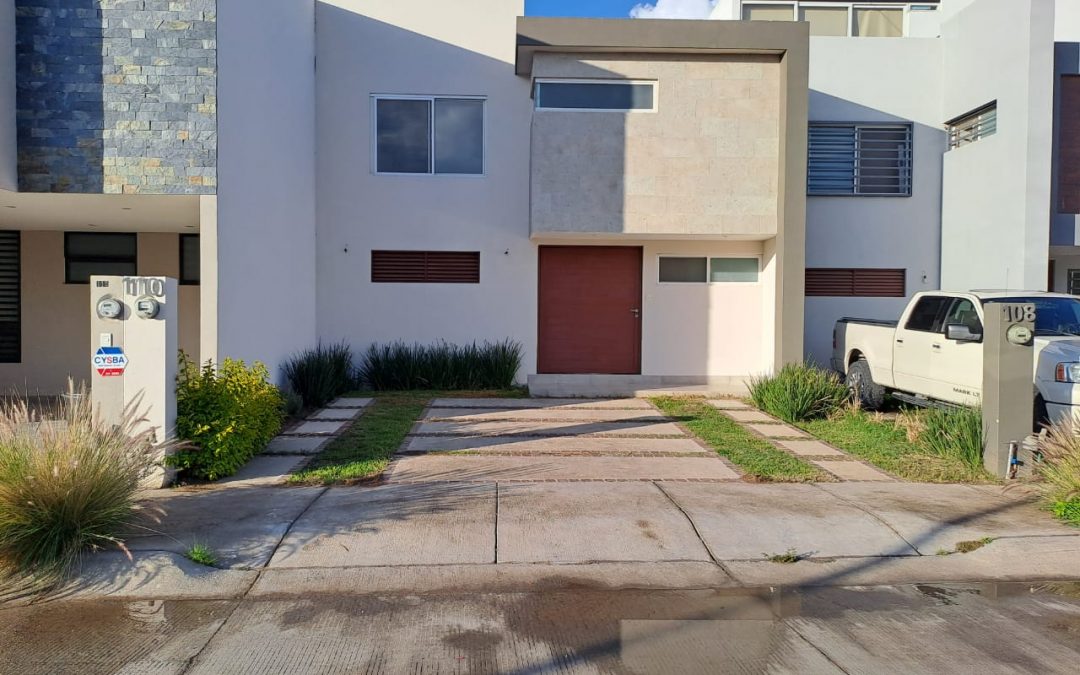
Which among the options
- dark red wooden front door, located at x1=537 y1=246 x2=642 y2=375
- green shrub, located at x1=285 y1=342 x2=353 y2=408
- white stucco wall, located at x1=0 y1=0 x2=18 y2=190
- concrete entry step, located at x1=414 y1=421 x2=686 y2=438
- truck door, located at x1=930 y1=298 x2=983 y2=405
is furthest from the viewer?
dark red wooden front door, located at x1=537 y1=246 x2=642 y2=375

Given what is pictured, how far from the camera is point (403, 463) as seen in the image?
861 centimetres

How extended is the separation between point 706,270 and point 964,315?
5368mm

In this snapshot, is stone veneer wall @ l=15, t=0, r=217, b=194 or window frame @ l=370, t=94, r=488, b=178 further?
window frame @ l=370, t=94, r=488, b=178

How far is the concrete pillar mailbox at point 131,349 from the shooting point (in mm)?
7516

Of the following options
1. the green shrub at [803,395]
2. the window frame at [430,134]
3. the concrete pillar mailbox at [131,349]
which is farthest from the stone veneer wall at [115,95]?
the green shrub at [803,395]

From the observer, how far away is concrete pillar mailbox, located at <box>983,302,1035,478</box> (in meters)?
8.27

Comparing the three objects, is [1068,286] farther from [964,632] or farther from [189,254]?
[189,254]

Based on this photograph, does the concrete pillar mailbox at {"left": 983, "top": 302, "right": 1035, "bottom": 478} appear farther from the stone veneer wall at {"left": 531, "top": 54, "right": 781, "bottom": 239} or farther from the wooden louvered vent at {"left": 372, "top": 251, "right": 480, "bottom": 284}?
the wooden louvered vent at {"left": 372, "top": 251, "right": 480, "bottom": 284}

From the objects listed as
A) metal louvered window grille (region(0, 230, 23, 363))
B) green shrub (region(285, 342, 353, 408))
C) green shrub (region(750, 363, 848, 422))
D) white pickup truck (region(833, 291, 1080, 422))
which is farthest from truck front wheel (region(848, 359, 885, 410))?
metal louvered window grille (region(0, 230, 23, 363))

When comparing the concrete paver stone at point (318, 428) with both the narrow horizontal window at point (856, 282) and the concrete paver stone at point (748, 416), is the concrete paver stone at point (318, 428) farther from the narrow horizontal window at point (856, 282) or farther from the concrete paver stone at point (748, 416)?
the narrow horizontal window at point (856, 282)

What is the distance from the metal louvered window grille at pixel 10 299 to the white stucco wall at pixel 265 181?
14.9 feet

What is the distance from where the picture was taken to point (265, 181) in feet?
35.6

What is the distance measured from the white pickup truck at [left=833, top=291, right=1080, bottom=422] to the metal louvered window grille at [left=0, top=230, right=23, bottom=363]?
44.1 feet

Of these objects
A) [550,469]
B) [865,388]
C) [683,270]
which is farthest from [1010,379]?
[683,270]
